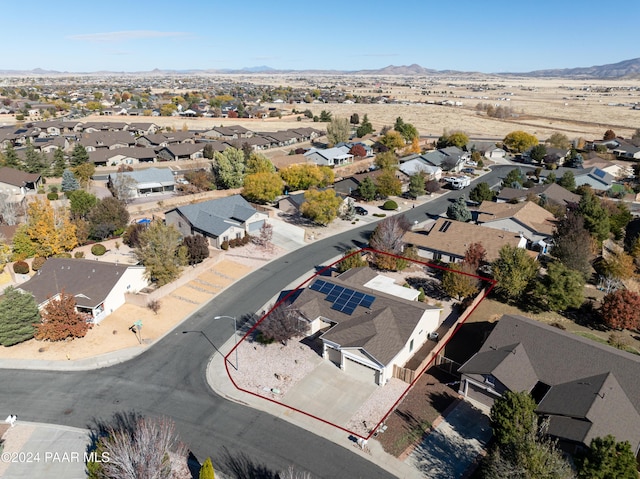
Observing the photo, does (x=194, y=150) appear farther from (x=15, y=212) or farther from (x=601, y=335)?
(x=601, y=335)

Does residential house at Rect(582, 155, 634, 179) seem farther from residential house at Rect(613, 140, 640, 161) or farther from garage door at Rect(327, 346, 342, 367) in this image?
garage door at Rect(327, 346, 342, 367)

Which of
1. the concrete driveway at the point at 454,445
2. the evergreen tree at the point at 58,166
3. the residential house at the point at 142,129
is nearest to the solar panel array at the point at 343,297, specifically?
the concrete driveway at the point at 454,445

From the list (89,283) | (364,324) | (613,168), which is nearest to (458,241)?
(364,324)

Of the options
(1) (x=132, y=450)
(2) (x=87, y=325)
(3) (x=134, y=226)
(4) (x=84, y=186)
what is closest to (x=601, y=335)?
(1) (x=132, y=450)

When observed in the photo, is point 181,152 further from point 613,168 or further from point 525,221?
point 613,168

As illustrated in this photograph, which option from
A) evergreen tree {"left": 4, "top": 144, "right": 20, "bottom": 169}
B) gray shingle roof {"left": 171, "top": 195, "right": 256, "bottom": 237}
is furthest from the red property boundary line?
evergreen tree {"left": 4, "top": 144, "right": 20, "bottom": 169}

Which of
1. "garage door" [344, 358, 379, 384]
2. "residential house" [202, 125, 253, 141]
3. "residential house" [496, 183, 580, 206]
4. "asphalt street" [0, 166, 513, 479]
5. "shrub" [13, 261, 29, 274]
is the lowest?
"asphalt street" [0, 166, 513, 479]
